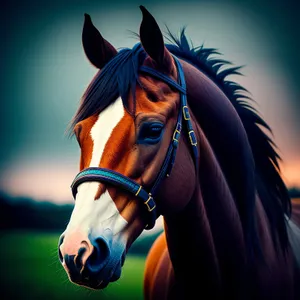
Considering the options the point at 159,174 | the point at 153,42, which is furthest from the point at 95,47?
the point at 159,174

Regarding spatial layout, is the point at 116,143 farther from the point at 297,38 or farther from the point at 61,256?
the point at 297,38

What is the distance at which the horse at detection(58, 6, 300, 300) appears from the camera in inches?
47.2

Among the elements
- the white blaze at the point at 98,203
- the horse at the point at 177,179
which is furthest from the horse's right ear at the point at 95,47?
the white blaze at the point at 98,203

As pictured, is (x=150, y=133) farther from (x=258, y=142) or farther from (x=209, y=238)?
(x=258, y=142)

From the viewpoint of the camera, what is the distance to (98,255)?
1123 millimetres

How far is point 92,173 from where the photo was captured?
1.20m

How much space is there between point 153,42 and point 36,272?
11.9 ft

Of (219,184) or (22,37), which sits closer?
(219,184)

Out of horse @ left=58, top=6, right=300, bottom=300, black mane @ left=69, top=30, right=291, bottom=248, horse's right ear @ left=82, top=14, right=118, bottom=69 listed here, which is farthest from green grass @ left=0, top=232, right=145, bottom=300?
horse's right ear @ left=82, top=14, right=118, bottom=69

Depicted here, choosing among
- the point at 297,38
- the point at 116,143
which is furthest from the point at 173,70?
the point at 297,38

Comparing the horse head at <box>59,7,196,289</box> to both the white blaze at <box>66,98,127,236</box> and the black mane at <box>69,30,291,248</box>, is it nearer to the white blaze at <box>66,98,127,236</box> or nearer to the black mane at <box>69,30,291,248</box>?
the white blaze at <box>66,98,127,236</box>

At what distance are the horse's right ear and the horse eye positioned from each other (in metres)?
0.46

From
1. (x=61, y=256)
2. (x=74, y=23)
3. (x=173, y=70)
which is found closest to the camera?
(x=61, y=256)

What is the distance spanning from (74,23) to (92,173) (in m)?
3.38
